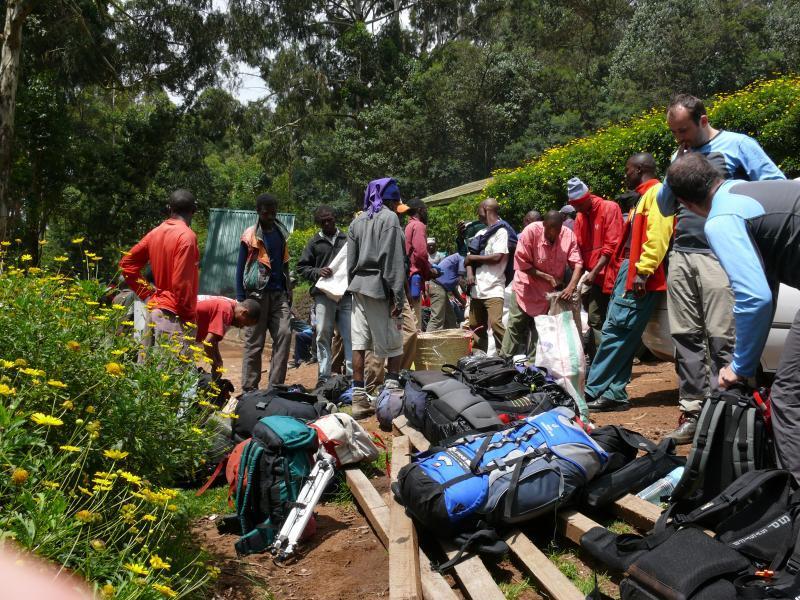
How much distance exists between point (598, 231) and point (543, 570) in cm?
428

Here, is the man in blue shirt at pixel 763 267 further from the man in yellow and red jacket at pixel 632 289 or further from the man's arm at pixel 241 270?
the man's arm at pixel 241 270

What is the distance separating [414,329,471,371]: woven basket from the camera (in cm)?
756

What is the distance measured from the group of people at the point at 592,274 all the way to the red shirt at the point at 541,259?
1 cm

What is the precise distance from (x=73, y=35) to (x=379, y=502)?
53.0 ft

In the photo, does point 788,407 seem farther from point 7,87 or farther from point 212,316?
point 7,87

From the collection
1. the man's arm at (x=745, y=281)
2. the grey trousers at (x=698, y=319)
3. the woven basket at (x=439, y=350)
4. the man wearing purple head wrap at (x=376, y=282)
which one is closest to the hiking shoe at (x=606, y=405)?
the grey trousers at (x=698, y=319)

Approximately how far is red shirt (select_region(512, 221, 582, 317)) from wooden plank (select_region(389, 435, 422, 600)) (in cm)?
330

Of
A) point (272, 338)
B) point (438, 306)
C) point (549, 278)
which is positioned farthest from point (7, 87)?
point (549, 278)

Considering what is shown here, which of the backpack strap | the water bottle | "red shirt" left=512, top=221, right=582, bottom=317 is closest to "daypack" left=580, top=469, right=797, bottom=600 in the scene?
the backpack strap

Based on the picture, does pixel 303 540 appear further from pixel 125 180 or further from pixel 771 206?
pixel 125 180

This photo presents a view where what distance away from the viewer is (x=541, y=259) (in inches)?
262

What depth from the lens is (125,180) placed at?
67.2 ft

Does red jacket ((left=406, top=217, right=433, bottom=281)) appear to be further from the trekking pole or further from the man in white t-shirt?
the trekking pole

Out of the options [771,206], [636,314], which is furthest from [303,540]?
[636,314]
